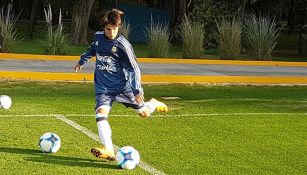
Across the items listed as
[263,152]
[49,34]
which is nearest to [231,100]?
[263,152]

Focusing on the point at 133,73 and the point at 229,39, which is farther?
the point at 229,39

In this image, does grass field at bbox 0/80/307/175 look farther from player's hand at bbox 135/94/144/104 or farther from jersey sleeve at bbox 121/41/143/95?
jersey sleeve at bbox 121/41/143/95

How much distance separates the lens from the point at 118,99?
303 inches

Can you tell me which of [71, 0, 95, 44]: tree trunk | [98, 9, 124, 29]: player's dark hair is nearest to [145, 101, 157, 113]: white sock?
[98, 9, 124, 29]: player's dark hair

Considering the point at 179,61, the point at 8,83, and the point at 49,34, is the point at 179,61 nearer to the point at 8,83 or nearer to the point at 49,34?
the point at 49,34

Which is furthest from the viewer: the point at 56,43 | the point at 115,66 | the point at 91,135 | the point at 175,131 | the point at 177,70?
the point at 56,43

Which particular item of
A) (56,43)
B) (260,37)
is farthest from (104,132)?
(260,37)

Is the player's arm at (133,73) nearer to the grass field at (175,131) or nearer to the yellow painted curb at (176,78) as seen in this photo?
the grass field at (175,131)

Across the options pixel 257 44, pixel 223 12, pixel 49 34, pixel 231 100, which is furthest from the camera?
pixel 223 12

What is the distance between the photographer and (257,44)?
70.6 ft

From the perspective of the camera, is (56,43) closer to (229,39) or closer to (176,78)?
(176,78)

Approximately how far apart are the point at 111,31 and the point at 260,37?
14469 millimetres

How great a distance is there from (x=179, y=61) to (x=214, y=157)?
12.9 metres

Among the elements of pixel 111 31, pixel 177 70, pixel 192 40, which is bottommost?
pixel 177 70
